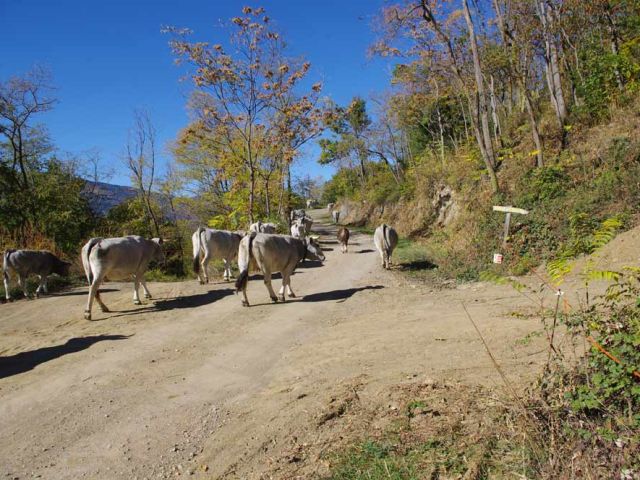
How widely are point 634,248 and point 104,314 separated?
1270 cm

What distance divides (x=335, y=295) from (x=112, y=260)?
5769mm

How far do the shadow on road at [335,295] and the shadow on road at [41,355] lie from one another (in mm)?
4727

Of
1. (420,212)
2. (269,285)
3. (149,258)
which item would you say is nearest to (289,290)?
(269,285)

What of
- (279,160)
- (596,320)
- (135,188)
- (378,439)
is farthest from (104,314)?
(135,188)

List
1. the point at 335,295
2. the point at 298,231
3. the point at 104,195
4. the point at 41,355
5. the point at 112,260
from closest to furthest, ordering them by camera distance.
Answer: the point at 41,355 → the point at 112,260 → the point at 335,295 → the point at 298,231 → the point at 104,195

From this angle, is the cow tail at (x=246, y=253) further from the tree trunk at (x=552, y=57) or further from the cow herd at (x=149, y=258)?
the tree trunk at (x=552, y=57)

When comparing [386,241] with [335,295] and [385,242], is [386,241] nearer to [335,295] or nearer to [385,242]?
[385,242]

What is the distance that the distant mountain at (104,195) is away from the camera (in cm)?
2466

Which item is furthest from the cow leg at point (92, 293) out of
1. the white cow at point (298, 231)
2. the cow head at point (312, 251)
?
the white cow at point (298, 231)

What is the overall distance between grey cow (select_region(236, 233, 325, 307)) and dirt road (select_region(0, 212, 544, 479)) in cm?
66

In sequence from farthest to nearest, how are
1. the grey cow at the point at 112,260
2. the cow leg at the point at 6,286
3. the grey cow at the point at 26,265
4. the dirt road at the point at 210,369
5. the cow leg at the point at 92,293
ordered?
the grey cow at the point at 26,265, the cow leg at the point at 6,286, the grey cow at the point at 112,260, the cow leg at the point at 92,293, the dirt road at the point at 210,369

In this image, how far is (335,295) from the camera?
463 inches

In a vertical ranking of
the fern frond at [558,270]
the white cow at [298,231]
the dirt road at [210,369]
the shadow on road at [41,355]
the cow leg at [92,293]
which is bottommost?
the dirt road at [210,369]

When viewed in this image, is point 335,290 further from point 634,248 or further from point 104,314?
point 634,248
